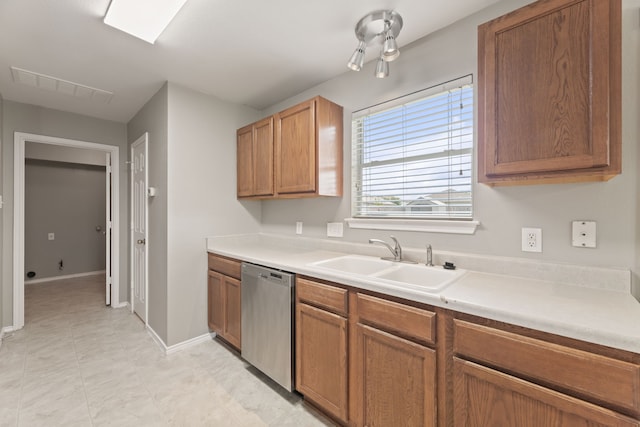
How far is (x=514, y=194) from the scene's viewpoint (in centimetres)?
152

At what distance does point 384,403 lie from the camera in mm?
1358

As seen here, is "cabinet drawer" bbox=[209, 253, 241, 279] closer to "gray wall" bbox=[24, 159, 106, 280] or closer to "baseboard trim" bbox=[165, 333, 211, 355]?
"baseboard trim" bbox=[165, 333, 211, 355]

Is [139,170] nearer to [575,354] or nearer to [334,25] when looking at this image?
[334,25]

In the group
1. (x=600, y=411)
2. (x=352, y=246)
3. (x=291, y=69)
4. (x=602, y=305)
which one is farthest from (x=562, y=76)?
(x=291, y=69)

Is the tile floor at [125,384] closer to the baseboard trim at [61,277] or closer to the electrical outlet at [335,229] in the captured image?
the electrical outlet at [335,229]

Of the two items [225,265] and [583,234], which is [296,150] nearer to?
[225,265]

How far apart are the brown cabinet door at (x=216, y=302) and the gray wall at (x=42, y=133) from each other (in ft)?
5.94

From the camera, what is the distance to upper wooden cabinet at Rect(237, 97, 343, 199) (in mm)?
2180

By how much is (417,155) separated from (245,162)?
5.67 ft

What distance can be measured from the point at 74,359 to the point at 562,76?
12.4 ft

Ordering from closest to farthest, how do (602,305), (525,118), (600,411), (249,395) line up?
(600,411)
(602,305)
(525,118)
(249,395)

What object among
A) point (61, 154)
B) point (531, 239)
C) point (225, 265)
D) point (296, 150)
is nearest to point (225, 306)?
point (225, 265)

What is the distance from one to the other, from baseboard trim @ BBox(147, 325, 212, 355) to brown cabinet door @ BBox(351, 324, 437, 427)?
1755 mm

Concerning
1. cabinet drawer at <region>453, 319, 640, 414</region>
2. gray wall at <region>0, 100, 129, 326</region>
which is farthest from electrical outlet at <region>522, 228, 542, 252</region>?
gray wall at <region>0, 100, 129, 326</region>
